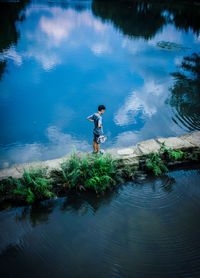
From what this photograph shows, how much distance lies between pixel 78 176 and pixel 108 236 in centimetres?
122

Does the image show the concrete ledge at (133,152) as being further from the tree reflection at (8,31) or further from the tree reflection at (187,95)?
the tree reflection at (8,31)

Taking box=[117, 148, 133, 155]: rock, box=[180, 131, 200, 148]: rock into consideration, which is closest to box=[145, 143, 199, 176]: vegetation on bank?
box=[180, 131, 200, 148]: rock

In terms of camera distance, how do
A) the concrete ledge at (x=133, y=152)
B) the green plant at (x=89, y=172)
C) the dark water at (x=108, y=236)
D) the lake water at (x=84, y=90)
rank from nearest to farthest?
the dark water at (x=108, y=236)
the green plant at (x=89, y=172)
the concrete ledge at (x=133, y=152)
the lake water at (x=84, y=90)

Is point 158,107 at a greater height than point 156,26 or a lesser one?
lesser

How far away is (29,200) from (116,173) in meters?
1.80

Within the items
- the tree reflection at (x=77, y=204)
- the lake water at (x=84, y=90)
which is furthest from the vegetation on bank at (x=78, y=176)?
the lake water at (x=84, y=90)

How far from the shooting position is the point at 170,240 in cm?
314

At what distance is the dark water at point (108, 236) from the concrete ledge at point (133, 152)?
0.68m

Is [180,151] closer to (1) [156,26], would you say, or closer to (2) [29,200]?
(2) [29,200]

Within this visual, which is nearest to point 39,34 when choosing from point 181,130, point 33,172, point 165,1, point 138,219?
point 181,130

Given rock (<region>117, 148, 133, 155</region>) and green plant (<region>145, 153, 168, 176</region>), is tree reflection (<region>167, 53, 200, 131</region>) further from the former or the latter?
rock (<region>117, 148, 133, 155</region>)

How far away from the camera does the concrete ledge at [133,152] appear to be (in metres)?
3.99

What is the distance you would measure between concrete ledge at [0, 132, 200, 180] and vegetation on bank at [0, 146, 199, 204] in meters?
0.15

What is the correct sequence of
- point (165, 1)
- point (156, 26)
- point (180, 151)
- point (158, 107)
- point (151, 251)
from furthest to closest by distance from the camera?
point (165, 1), point (156, 26), point (158, 107), point (180, 151), point (151, 251)
